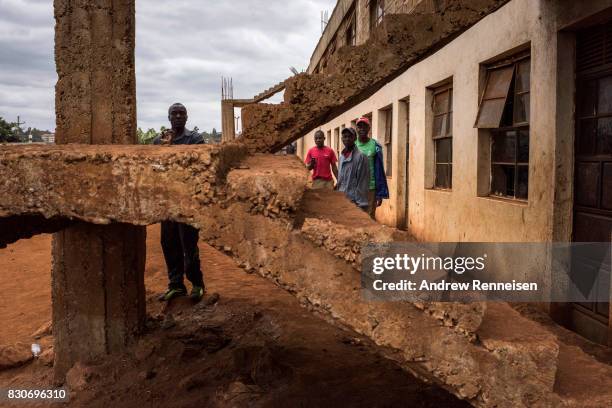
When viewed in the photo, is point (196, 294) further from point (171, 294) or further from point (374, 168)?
point (374, 168)

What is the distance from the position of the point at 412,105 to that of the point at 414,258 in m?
6.40

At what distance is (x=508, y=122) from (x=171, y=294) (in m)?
4.12

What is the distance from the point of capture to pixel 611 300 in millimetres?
3799

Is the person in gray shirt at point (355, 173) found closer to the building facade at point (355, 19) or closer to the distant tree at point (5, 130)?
the building facade at point (355, 19)

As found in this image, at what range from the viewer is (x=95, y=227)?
365cm

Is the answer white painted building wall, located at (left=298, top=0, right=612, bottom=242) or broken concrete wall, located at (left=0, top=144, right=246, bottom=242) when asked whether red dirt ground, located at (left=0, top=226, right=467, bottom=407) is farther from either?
white painted building wall, located at (left=298, top=0, right=612, bottom=242)

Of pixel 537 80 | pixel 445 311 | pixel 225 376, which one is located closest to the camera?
pixel 445 311

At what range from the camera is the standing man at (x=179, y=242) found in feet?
15.5

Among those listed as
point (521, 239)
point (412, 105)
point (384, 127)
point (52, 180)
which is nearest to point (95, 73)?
point (52, 180)

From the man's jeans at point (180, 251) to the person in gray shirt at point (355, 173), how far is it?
1.91m

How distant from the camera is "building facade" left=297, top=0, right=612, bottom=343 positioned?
4023 mm

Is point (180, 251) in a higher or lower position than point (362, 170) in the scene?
lower

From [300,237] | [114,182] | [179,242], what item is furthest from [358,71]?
[179,242]

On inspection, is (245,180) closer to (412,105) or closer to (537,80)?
(537,80)
